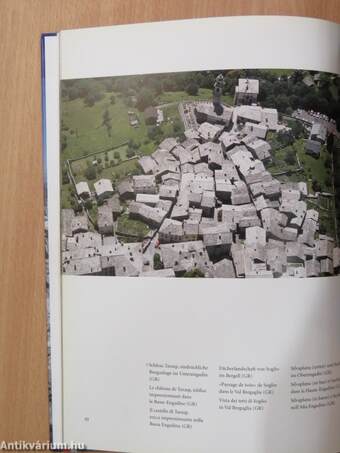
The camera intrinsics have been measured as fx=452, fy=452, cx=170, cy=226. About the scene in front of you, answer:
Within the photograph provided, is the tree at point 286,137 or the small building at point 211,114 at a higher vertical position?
the small building at point 211,114

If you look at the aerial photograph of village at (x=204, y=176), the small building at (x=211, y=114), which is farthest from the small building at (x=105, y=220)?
the small building at (x=211, y=114)

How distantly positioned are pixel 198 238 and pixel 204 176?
0.05 m

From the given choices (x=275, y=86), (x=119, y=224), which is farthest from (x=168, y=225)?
(x=275, y=86)

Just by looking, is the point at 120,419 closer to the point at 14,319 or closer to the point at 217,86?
the point at 14,319

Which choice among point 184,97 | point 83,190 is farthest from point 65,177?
point 184,97

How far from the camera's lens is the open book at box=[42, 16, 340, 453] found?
365 millimetres

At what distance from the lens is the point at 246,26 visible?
367 millimetres

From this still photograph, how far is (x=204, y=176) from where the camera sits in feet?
1.22

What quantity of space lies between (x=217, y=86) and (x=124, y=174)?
11cm

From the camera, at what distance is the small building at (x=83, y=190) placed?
0.38 m

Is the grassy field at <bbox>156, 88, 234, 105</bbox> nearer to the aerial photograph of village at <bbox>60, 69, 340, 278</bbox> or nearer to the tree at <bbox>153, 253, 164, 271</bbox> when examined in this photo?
the aerial photograph of village at <bbox>60, 69, 340, 278</bbox>

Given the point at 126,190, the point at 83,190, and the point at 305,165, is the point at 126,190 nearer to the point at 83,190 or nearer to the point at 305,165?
the point at 83,190

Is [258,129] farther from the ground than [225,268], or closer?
farther from the ground

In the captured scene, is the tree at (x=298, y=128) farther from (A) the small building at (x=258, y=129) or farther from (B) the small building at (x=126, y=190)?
(B) the small building at (x=126, y=190)
